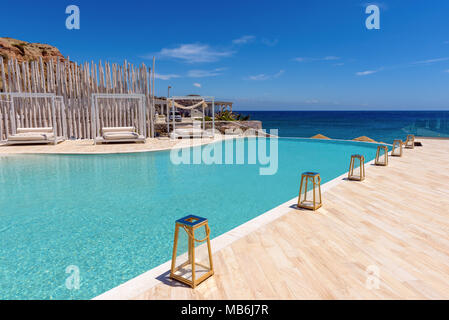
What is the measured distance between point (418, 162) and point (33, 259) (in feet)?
32.3

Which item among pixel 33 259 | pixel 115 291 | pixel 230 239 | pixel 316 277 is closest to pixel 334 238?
pixel 316 277

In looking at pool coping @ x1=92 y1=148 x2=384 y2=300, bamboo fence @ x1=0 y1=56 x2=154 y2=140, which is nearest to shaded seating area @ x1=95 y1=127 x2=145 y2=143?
bamboo fence @ x1=0 y1=56 x2=154 y2=140

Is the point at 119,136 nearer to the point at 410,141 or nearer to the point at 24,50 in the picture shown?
the point at 410,141

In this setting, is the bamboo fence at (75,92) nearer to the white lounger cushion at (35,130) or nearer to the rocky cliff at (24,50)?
the white lounger cushion at (35,130)

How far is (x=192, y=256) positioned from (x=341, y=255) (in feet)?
5.31

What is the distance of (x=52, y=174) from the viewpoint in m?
7.42

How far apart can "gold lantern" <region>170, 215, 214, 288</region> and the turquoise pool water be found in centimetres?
60

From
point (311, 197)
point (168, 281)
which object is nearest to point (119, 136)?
point (311, 197)

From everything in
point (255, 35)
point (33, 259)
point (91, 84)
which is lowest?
point (33, 259)

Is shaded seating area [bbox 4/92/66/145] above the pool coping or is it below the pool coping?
above

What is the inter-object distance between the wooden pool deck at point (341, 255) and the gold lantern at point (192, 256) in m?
0.07

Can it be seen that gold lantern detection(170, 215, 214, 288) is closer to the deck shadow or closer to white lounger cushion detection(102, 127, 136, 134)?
the deck shadow

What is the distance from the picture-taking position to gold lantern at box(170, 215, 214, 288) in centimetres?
238
